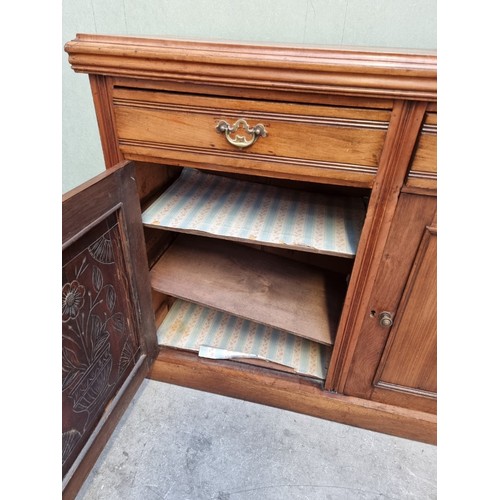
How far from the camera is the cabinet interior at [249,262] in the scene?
78 cm

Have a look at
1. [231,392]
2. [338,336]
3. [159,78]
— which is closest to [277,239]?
[338,336]

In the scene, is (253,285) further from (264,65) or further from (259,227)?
(264,65)

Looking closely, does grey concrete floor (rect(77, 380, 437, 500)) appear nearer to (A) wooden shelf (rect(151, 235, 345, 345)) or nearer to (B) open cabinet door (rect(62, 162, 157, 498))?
(B) open cabinet door (rect(62, 162, 157, 498))

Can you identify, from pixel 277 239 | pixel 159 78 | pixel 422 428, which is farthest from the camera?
pixel 422 428

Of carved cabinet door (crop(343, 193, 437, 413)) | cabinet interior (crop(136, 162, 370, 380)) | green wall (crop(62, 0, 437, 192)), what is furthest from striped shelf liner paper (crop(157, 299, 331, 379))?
green wall (crop(62, 0, 437, 192))

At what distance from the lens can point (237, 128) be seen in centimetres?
60

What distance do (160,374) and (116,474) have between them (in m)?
0.25

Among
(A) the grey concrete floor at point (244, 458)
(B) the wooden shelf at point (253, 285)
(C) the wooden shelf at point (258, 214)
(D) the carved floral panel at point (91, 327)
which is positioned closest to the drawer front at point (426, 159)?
(C) the wooden shelf at point (258, 214)

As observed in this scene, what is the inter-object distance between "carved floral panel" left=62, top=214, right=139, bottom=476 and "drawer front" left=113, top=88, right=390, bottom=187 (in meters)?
0.18

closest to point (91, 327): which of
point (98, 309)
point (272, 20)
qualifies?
point (98, 309)

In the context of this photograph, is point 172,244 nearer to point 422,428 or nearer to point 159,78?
point 159,78

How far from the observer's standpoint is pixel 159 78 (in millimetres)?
585

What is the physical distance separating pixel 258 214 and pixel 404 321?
395 mm

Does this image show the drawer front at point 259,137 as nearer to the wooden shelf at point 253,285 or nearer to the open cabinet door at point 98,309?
the open cabinet door at point 98,309
